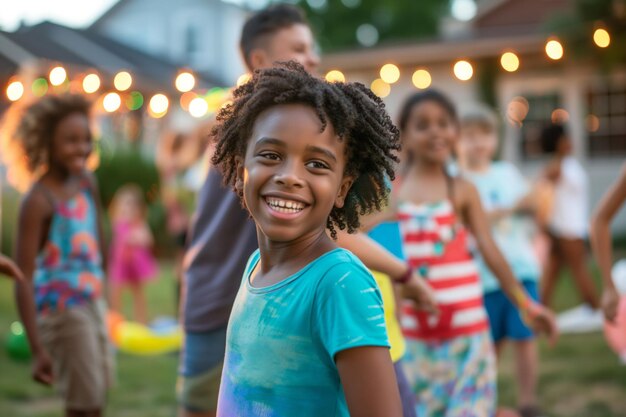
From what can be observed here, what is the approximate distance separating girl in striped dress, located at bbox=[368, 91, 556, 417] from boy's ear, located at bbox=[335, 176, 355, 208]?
1.56 m

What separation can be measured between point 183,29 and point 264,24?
2905 cm

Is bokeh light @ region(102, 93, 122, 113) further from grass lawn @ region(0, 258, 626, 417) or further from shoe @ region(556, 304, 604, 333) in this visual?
shoe @ region(556, 304, 604, 333)

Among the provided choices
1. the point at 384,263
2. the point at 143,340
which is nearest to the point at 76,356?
the point at 384,263

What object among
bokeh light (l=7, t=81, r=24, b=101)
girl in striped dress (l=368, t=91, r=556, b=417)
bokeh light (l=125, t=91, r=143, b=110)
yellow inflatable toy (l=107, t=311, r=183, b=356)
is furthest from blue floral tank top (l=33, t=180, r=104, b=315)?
bokeh light (l=125, t=91, r=143, b=110)

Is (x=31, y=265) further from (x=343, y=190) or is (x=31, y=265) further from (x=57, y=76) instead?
(x=57, y=76)

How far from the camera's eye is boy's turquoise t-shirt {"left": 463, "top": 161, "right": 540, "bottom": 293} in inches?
213

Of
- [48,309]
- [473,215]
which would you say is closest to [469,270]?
[473,215]

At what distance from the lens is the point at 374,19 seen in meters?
39.3

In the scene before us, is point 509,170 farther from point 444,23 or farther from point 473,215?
point 444,23

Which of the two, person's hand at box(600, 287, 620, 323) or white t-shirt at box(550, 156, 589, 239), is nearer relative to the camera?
person's hand at box(600, 287, 620, 323)

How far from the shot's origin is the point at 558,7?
19.0 meters

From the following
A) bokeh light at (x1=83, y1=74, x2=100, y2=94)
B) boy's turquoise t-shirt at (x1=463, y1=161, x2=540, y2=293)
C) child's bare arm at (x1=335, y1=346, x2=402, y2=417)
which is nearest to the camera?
child's bare arm at (x1=335, y1=346, x2=402, y2=417)

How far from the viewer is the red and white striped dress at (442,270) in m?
3.81

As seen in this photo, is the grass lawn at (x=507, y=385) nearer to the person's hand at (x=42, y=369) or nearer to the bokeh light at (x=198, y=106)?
the person's hand at (x=42, y=369)
